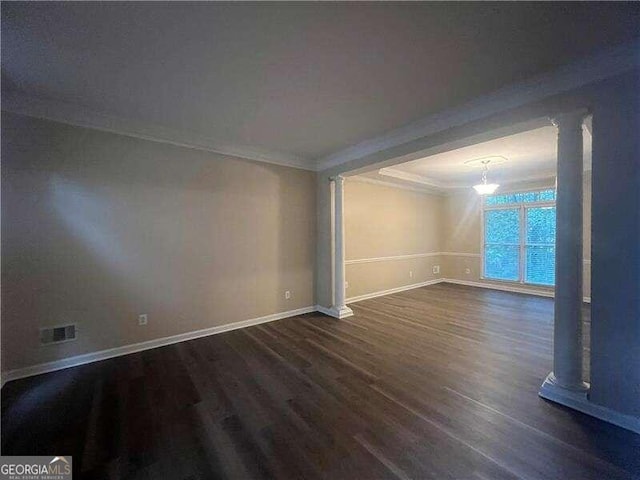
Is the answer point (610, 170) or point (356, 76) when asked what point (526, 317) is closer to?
point (610, 170)

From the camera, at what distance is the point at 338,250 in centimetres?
414

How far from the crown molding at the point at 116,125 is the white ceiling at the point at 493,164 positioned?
256 cm

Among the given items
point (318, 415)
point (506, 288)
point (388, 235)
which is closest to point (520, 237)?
point (506, 288)

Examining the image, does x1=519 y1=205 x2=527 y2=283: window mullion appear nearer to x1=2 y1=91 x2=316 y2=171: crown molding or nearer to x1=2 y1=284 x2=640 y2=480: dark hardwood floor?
x1=2 y1=284 x2=640 y2=480: dark hardwood floor

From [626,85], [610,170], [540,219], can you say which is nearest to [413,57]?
[626,85]

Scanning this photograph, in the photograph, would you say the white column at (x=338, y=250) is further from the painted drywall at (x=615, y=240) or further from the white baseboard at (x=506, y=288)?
the white baseboard at (x=506, y=288)

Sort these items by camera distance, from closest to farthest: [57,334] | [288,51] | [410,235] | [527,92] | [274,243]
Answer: [288,51]
[527,92]
[57,334]
[274,243]
[410,235]

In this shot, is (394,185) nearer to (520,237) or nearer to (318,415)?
(520,237)

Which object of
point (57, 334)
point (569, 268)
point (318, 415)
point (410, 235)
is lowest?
point (318, 415)

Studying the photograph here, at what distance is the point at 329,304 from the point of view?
415 centimetres

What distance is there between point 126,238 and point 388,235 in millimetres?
4690

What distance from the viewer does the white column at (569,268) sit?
6.21 ft

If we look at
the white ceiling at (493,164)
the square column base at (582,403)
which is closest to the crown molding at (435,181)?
the white ceiling at (493,164)

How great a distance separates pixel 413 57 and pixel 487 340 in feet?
10.3
